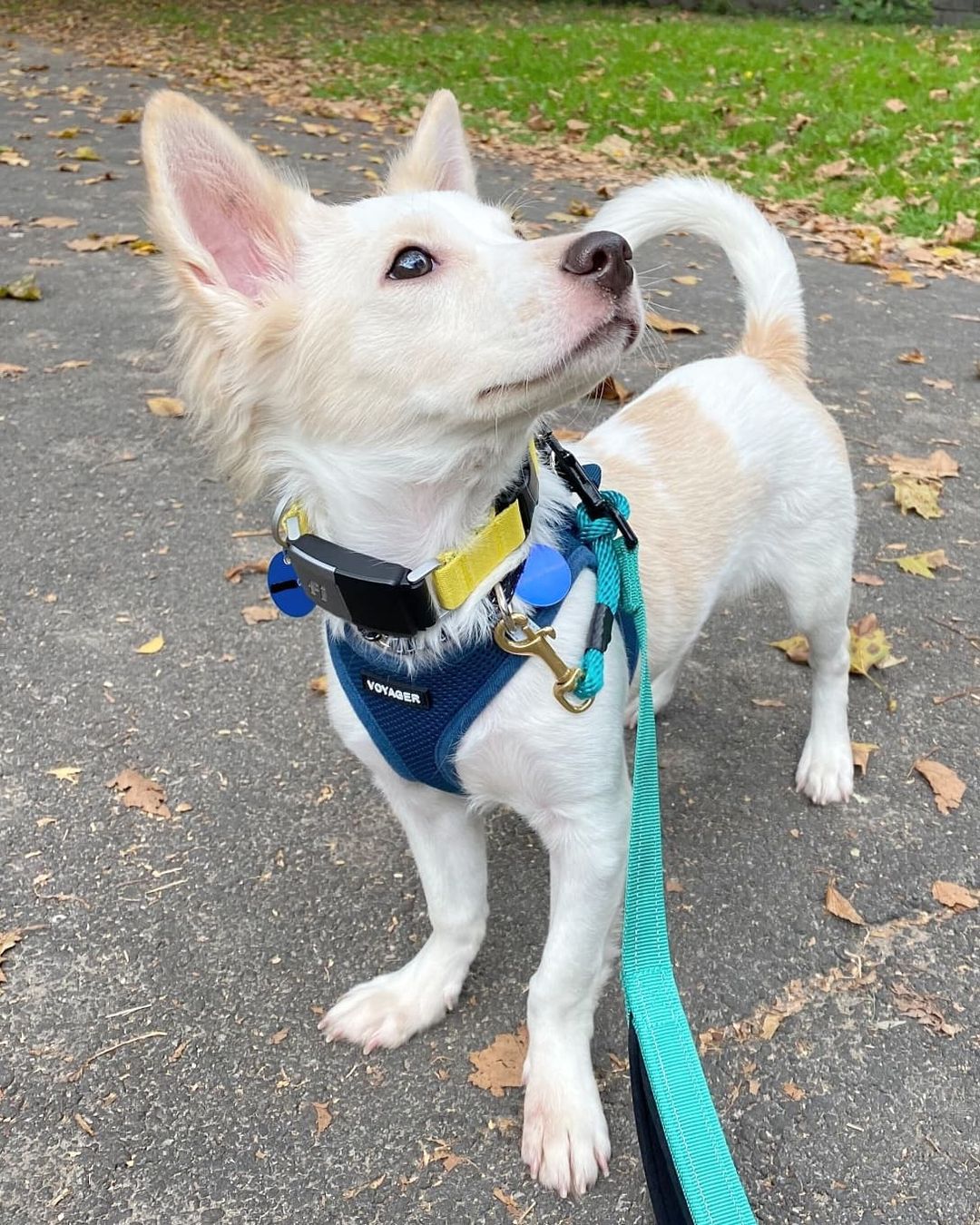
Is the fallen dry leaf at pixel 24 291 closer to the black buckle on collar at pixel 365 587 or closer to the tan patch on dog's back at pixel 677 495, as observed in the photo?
the tan patch on dog's back at pixel 677 495

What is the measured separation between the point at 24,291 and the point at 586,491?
503 centimetres

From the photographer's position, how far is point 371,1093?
6.62ft

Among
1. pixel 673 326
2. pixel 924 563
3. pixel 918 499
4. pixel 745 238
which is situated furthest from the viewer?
pixel 673 326

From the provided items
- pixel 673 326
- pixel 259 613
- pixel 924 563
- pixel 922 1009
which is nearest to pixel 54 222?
pixel 673 326

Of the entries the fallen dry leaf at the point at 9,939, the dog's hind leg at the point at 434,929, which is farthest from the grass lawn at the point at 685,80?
the fallen dry leaf at the point at 9,939

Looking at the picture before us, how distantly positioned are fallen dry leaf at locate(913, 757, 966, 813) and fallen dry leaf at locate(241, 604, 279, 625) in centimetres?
214

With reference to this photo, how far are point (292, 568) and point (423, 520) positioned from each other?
0.28 metres

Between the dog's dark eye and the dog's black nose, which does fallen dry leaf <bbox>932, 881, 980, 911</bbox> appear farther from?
the dog's dark eye

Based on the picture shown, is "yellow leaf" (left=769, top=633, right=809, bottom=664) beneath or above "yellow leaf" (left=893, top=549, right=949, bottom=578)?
beneath

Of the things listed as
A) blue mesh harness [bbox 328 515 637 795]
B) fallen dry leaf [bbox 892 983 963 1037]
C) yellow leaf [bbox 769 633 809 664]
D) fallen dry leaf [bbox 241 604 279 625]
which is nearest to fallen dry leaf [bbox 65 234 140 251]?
fallen dry leaf [bbox 241 604 279 625]

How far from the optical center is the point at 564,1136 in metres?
1.87

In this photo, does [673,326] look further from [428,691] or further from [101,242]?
[428,691]

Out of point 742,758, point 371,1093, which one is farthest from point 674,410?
point 371,1093

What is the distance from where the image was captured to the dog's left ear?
2135 mm
